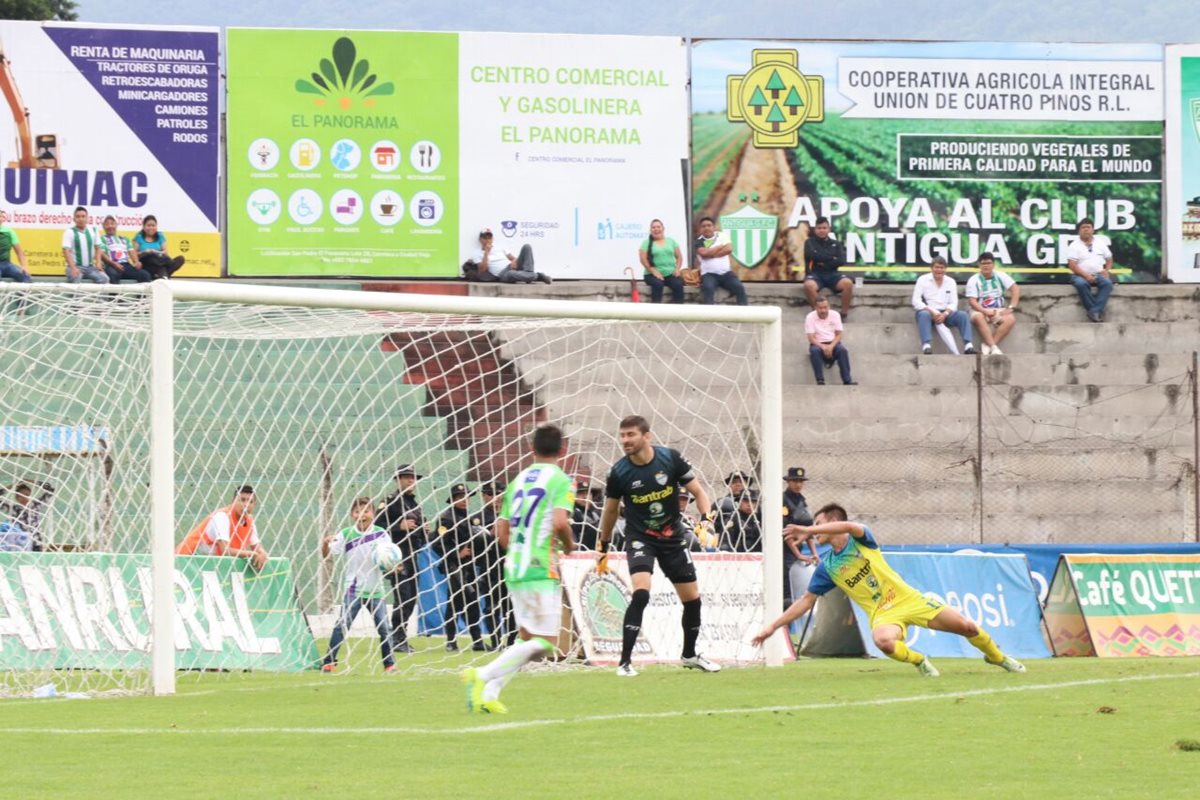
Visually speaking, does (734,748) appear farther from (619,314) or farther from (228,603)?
(228,603)

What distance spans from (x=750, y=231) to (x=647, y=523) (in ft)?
51.9

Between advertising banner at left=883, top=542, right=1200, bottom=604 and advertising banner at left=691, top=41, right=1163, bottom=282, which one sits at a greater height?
advertising banner at left=691, top=41, right=1163, bottom=282

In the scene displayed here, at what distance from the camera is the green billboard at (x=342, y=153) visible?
29141mm

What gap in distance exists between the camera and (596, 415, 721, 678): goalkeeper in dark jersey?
592 inches

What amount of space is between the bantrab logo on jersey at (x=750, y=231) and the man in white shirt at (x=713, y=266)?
1.57m

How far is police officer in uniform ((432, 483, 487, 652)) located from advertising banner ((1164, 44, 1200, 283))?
17.1 m

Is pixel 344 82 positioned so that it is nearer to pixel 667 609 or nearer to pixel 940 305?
pixel 940 305

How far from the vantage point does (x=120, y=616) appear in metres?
15.6

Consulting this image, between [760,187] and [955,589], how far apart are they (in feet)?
41.7

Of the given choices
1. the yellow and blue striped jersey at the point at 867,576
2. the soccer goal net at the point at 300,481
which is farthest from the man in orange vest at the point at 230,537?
the yellow and blue striped jersey at the point at 867,576

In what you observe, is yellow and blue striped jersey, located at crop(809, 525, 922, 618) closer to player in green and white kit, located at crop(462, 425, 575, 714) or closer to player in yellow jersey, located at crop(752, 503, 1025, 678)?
player in yellow jersey, located at crop(752, 503, 1025, 678)

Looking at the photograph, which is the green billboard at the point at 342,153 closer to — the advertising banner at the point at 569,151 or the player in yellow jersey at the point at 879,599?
the advertising banner at the point at 569,151

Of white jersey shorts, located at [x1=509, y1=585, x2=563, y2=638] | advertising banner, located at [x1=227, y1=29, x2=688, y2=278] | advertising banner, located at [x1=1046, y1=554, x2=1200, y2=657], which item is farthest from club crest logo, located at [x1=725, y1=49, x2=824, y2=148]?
white jersey shorts, located at [x1=509, y1=585, x2=563, y2=638]

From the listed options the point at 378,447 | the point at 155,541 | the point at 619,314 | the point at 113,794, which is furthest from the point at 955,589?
the point at 113,794
